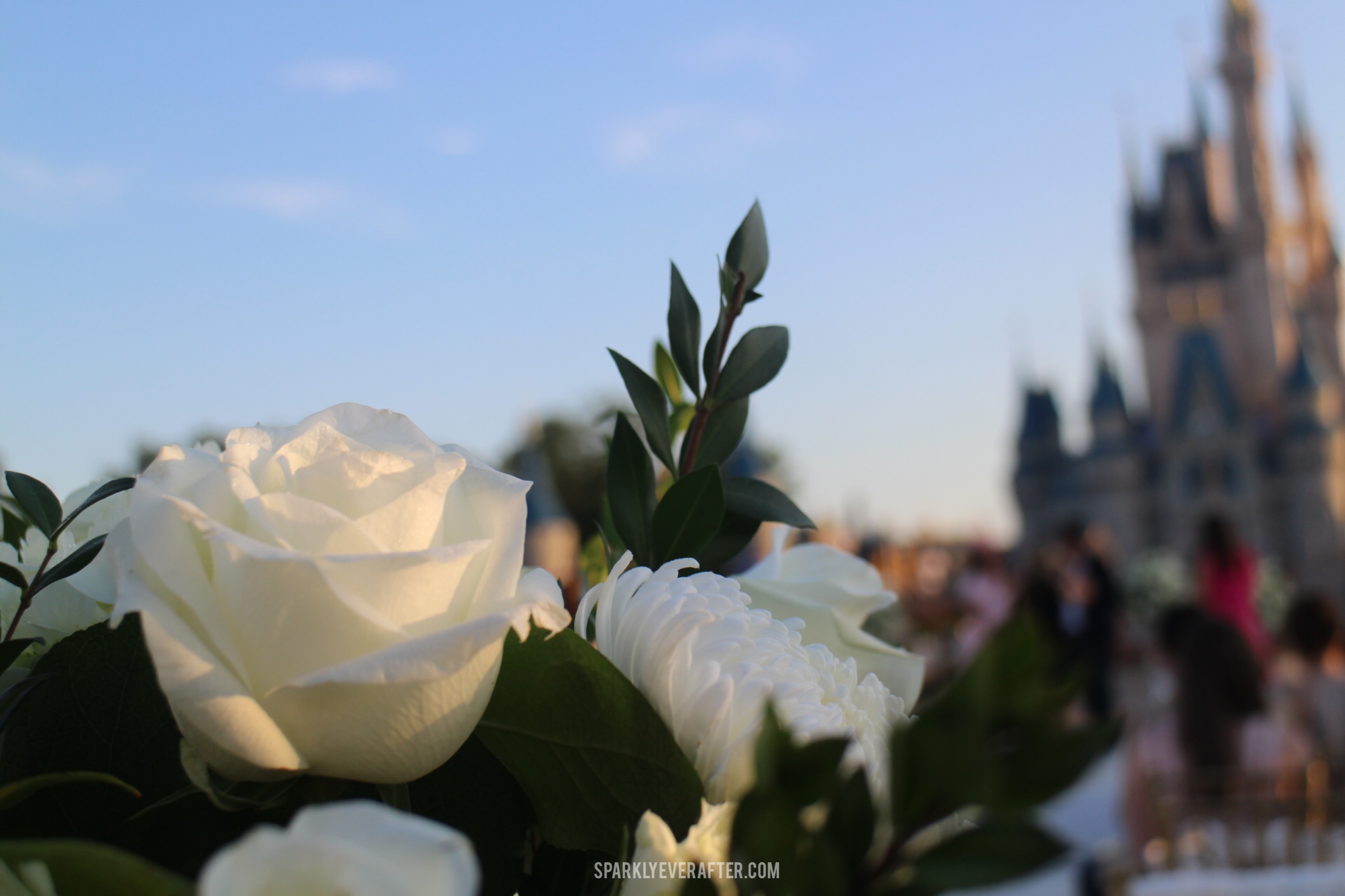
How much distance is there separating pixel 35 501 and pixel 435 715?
0.27m

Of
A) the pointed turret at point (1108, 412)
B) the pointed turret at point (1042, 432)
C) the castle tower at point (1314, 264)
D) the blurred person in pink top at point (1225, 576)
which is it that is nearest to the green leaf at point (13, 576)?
the blurred person in pink top at point (1225, 576)

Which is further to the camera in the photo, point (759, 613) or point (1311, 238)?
point (1311, 238)

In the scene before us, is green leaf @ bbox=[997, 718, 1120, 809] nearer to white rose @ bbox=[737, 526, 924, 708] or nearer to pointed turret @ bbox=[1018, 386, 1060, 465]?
white rose @ bbox=[737, 526, 924, 708]

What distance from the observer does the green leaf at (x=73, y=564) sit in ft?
1.56

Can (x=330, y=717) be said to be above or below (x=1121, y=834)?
above

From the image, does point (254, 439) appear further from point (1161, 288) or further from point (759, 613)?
point (1161, 288)

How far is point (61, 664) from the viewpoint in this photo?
47cm

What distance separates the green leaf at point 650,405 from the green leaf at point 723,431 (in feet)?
0.06

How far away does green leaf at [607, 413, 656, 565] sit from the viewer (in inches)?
23.1

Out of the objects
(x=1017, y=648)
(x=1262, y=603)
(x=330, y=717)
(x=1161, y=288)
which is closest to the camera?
(x=1017, y=648)

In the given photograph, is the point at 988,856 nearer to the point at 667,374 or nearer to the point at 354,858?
the point at 354,858

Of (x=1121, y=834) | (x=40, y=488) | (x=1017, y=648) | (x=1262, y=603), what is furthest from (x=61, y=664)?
(x=1262, y=603)

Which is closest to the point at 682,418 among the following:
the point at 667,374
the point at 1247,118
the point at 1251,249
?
the point at 667,374

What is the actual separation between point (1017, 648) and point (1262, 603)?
13.3 meters
